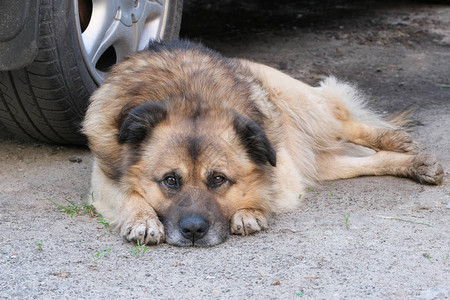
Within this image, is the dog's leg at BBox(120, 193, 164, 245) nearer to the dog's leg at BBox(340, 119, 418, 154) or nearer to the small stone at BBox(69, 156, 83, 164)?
the small stone at BBox(69, 156, 83, 164)

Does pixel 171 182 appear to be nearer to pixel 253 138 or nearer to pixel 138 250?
pixel 138 250

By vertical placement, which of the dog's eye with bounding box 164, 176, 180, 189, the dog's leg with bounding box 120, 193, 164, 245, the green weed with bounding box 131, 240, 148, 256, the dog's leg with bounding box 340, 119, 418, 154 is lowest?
the dog's leg with bounding box 340, 119, 418, 154

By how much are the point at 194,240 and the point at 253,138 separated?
27.6 inches

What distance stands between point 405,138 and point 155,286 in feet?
9.48

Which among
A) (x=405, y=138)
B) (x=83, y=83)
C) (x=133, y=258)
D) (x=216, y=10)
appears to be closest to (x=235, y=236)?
(x=133, y=258)

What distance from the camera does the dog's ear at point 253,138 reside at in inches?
162

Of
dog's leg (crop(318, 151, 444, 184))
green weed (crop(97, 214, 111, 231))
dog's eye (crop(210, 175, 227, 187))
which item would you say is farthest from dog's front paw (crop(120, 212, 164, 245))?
dog's leg (crop(318, 151, 444, 184))

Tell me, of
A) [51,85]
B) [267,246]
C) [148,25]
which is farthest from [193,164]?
[148,25]

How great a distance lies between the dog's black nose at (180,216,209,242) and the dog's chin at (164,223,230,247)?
0.07 feet

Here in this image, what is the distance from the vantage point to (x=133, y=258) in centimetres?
372

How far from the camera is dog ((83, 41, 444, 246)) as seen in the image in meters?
3.95

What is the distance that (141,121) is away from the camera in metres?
4.02

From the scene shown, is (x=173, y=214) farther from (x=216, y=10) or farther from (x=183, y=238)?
(x=216, y=10)

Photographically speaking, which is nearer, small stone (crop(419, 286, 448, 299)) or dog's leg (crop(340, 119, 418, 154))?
small stone (crop(419, 286, 448, 299))
